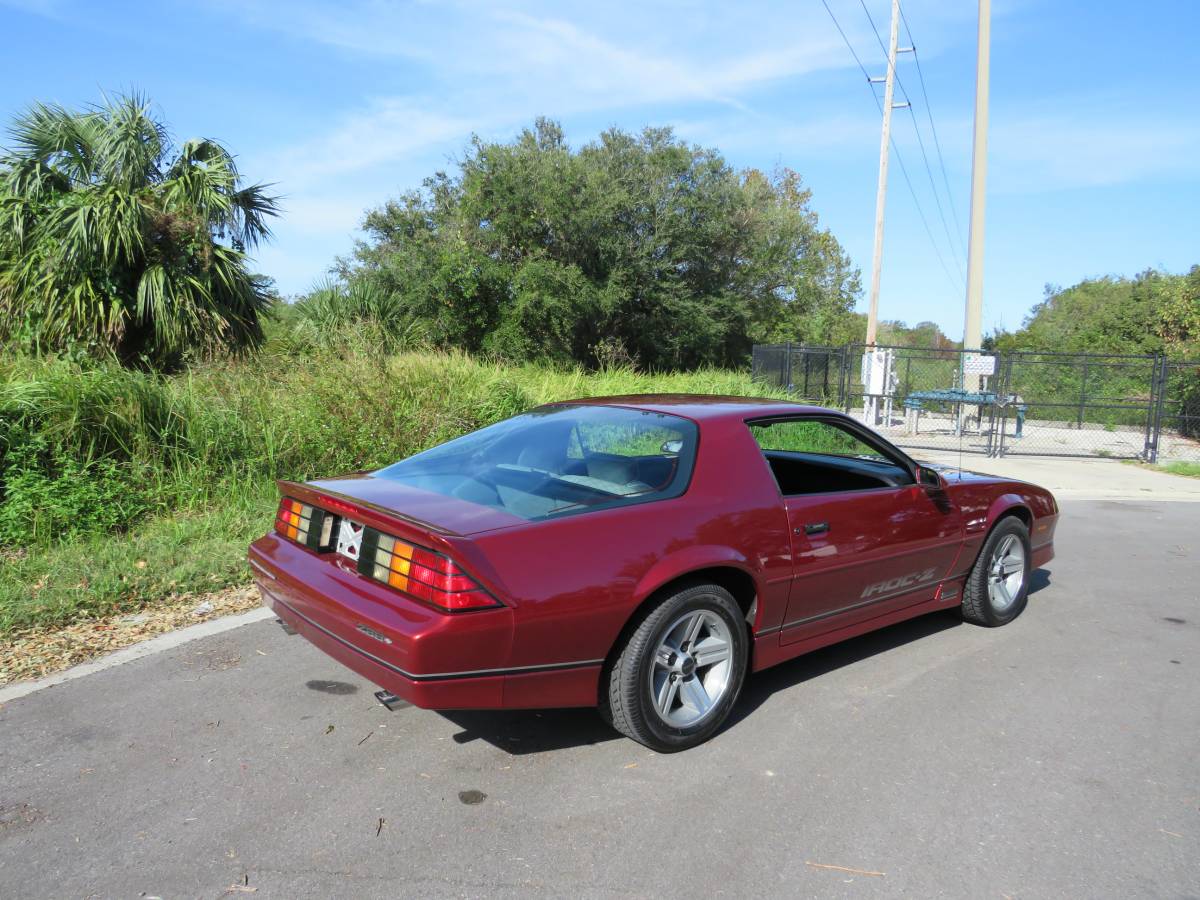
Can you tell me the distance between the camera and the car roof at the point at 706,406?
397 centimetres

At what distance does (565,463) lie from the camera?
3.85 m

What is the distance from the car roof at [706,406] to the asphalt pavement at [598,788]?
1.36 metres

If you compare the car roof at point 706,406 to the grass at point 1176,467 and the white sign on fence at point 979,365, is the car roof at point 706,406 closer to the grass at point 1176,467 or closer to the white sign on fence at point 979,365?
the grass at point 1176,467

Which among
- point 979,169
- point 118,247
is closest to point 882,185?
point 979,169

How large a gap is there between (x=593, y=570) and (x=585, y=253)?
2218 cm

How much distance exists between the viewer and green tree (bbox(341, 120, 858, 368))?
22703 mm

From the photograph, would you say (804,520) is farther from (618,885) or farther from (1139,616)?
(1139,616)

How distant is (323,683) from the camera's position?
4074 millimetres

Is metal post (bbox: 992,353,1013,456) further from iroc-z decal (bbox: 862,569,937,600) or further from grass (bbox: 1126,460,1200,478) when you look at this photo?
iroc-z decal (bbox: 862,569,937,600)

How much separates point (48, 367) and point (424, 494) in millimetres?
5619

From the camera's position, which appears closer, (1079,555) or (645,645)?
(645,645)

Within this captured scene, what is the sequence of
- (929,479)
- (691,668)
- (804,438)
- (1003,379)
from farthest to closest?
1. (1003,379)
2. (804,438)
3. (929,479)
4. (691,668)

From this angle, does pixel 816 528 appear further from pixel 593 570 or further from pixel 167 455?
pixel 167 455

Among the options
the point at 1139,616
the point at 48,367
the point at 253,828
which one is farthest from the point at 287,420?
the point at 1139,616
